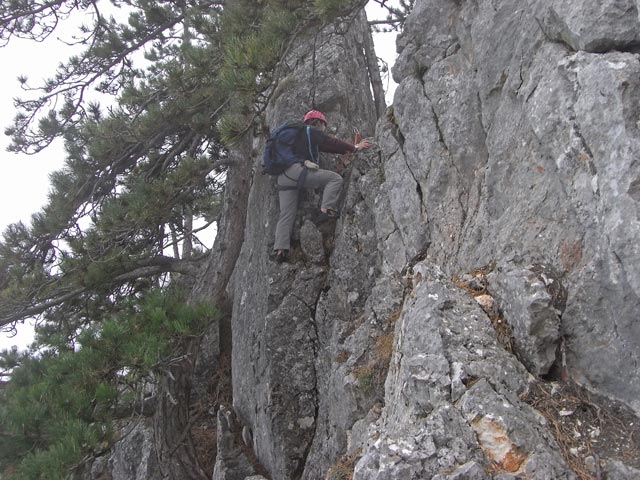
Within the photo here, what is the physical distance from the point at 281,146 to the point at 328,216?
1.11m

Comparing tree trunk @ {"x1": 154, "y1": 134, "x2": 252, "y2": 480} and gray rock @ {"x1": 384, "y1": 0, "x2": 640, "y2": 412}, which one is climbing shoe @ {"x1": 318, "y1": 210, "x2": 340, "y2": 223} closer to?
gray rock @ {"x1": 384, "y1": 0, "x2": 640, "y2": 412}

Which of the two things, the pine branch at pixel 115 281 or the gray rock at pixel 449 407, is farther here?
the pine branch at pixel 115 281

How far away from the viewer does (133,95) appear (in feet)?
29.9

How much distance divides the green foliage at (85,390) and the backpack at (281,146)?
2164 mm

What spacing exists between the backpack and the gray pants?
0.40 feet

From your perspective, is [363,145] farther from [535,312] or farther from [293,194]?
[535,312]

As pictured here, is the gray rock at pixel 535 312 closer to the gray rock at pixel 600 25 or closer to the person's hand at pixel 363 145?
the gray rock at pixel 600 25

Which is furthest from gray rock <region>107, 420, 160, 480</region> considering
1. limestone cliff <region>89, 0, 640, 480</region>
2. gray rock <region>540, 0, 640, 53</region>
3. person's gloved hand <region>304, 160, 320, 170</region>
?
gray rock <region>540, 0, 640, 53</region>

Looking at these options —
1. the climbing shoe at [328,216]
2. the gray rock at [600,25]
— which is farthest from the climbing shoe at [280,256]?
the gray rock at [600,25]

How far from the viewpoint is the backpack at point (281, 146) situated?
8148 millimetres

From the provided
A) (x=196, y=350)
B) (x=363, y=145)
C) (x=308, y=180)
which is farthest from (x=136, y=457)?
(x=363, y=145)

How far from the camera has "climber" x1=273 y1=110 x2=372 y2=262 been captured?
8.01 meters

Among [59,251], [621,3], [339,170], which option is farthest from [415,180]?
[59,251]

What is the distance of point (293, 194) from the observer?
8.19 meters
